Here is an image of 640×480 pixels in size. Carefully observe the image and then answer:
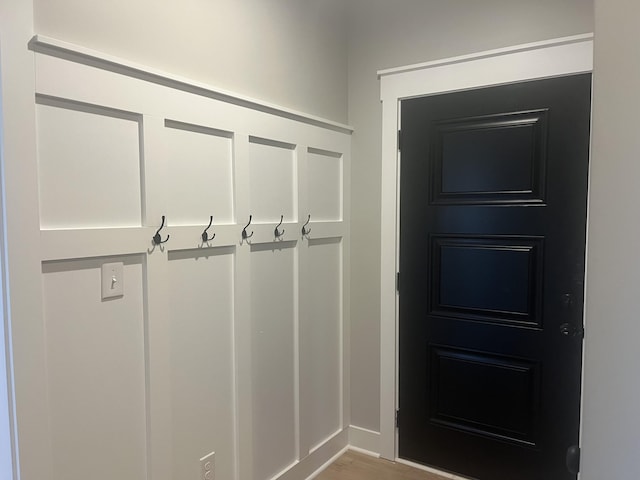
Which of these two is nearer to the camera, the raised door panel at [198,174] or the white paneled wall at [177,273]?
the white paneled wall at [177,273]

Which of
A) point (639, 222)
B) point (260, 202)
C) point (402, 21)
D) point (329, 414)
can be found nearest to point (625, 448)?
point (639, 222)

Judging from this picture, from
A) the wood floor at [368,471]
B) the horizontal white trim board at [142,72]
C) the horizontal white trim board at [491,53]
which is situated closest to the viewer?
the horizontal white trim board at [142,72]

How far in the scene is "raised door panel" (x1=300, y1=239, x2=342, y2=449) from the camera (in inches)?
94.6

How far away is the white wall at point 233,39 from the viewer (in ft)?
4.55

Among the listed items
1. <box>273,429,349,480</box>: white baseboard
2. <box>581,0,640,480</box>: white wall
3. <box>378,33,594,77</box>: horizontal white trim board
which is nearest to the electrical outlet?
<box>273,429,349,480</box>: white baseboard

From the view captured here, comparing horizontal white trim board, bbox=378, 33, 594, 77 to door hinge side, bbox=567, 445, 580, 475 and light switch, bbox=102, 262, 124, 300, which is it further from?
door hinge side, bbox=567, 445, 580, 475

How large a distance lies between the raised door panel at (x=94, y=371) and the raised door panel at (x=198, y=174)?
0.28 m

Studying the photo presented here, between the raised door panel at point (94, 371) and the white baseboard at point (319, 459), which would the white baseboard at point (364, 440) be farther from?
the raised door panel at point (94, 371)

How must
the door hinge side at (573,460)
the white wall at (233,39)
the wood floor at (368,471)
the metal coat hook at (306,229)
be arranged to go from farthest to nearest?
the wood floor at (368,471), the metal coat hook at (306,229), the white wall at (233,39), the door hinge side at (573,460)

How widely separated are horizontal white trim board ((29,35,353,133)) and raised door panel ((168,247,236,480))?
1.96 feet

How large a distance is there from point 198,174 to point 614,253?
4.72 ft

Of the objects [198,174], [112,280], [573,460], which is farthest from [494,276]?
[112,280]

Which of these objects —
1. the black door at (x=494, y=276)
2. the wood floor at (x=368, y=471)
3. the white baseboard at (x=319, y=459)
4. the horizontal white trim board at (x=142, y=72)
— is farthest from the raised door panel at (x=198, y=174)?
the wood floor at (x=368, y=471)

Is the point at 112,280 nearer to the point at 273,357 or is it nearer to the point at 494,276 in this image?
the point at 273,357
